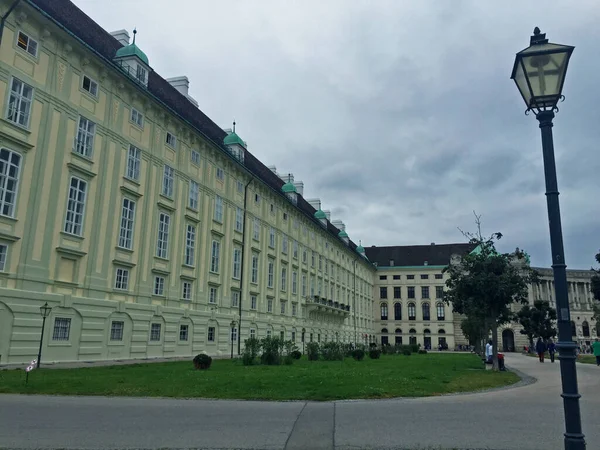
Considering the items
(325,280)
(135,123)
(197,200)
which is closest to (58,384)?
(135,123)

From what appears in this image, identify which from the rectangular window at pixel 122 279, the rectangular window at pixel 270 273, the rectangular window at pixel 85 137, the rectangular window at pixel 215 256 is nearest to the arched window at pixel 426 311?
the rectangular window at pixel 270 273

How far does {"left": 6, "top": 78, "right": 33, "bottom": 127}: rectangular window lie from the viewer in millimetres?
23406

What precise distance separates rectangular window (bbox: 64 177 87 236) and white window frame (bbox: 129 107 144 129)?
20.4 ft

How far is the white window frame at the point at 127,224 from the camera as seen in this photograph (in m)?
30.0

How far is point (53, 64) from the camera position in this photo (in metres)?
25.8

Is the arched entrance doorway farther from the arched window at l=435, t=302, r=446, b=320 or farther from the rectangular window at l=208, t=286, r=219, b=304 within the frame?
the rectangular window at l=208, t=286, r=219, b=304

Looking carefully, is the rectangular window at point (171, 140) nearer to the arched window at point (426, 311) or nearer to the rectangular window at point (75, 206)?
the rectangular window at point (75, 206)

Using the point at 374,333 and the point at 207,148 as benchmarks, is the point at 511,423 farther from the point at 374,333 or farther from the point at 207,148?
the point at 374,333

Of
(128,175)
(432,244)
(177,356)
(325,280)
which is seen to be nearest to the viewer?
(128,175)

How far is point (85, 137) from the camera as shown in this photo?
91.0 ft

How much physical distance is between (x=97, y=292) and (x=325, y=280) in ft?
149

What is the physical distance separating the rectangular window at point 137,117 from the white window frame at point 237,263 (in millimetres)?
14790

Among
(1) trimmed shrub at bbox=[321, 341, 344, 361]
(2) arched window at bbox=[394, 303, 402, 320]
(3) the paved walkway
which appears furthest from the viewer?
(2) arched window at bbox=[394, 303, 402, 320]

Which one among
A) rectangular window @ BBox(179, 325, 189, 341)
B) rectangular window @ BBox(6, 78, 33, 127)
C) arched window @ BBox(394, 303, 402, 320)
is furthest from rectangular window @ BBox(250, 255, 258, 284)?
arched window @ BBox(394, 303, 402, 320)
